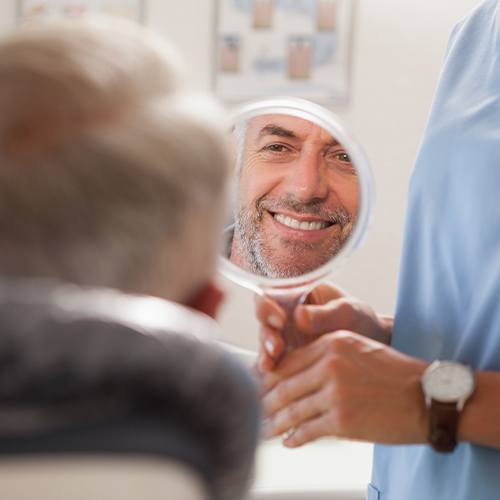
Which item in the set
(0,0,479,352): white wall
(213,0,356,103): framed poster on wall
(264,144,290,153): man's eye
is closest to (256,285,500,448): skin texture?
(264,144,290,153): man's eye

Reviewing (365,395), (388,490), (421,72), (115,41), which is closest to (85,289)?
(115,41)

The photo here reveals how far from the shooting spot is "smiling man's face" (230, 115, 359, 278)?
3.35 feet

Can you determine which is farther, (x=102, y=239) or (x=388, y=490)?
(x=388, y=490)

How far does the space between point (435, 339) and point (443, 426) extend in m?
0.15

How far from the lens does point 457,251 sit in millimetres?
1026

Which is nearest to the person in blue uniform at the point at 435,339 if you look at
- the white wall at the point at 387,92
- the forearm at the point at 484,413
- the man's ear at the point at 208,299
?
the forearm at the point at 484,413

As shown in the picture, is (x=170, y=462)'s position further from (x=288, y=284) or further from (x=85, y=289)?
(x=288, y=284)

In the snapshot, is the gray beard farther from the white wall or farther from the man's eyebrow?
the white wall

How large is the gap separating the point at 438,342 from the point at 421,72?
231 centimetres

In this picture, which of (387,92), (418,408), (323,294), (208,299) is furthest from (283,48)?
(208,299)

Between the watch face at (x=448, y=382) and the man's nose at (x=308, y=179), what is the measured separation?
0.76ft

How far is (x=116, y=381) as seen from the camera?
377 millimetres

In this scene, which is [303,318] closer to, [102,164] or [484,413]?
[484,413]

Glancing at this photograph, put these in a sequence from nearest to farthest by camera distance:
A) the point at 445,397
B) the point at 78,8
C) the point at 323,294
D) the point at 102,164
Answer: the point at 102,164 → the point at 445,397 → the point at 323,294 → the point at 78,8
